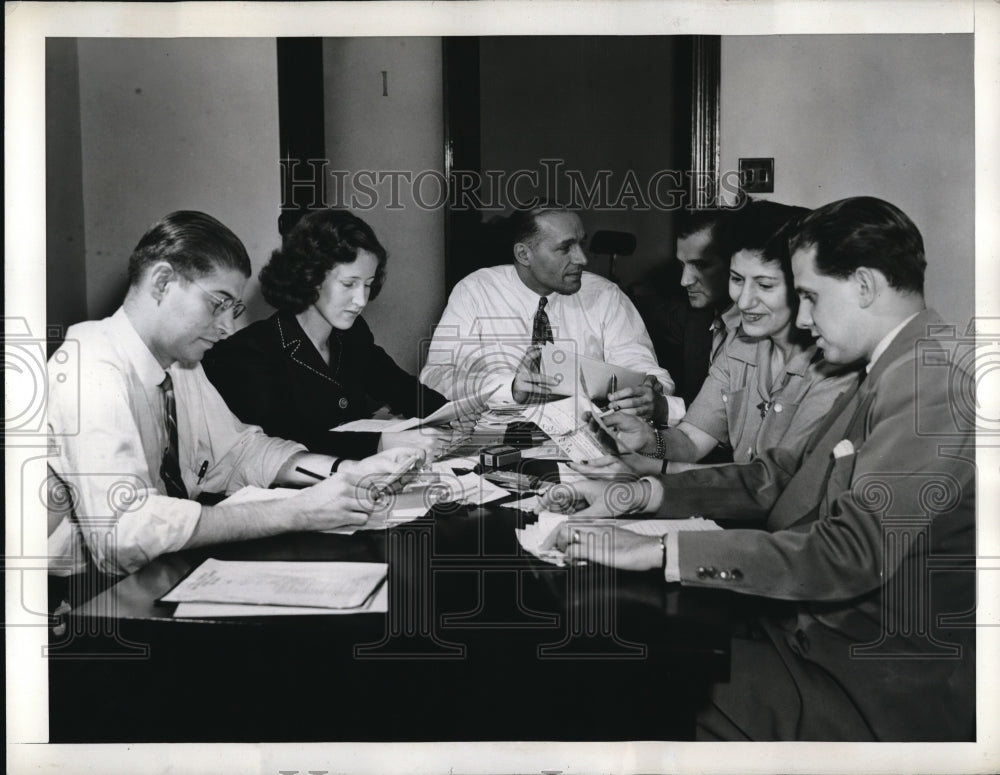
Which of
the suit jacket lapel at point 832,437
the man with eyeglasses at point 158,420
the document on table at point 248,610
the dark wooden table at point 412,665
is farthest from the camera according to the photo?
the man with eyeglasses at point 158,420

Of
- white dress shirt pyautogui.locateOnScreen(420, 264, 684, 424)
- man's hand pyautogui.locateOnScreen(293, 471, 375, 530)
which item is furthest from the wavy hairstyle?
man's hand pyautogui.locateOnScreen(293, 471, 375, 530)

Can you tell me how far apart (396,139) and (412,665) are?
1210 millimetres

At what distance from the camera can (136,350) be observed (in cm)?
199

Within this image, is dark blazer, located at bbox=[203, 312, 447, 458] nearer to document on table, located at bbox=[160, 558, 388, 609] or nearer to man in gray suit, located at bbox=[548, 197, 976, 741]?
document on table, located at bbox=[160, 558, 388, 609]

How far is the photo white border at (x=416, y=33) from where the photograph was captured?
196 cm

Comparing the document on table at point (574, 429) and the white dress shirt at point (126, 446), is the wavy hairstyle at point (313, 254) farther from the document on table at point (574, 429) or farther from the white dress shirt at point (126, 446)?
the document on table at point (574, 429)

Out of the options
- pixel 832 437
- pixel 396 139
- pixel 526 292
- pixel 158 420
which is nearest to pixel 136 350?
pixel 158 420

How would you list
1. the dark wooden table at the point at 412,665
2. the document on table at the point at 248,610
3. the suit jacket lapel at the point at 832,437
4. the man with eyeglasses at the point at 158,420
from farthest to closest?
the man with eyeglasses at the point at 158,420, the suit jacket lapel at the point at 832,437, the dark wooden table at the point at 412,665, the document on table at the point at 248,610

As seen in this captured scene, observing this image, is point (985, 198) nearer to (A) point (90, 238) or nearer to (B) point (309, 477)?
(B) point (309, 477)

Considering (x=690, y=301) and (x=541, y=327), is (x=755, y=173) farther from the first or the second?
(x=541, y=327)

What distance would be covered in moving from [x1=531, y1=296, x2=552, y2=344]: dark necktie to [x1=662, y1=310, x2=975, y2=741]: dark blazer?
0.45 metres

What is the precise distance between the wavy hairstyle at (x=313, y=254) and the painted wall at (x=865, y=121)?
0.87m

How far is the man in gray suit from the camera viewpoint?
1801 millimetres

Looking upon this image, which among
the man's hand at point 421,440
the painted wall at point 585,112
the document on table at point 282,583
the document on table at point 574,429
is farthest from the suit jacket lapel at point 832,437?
the document on table at point 282,583
